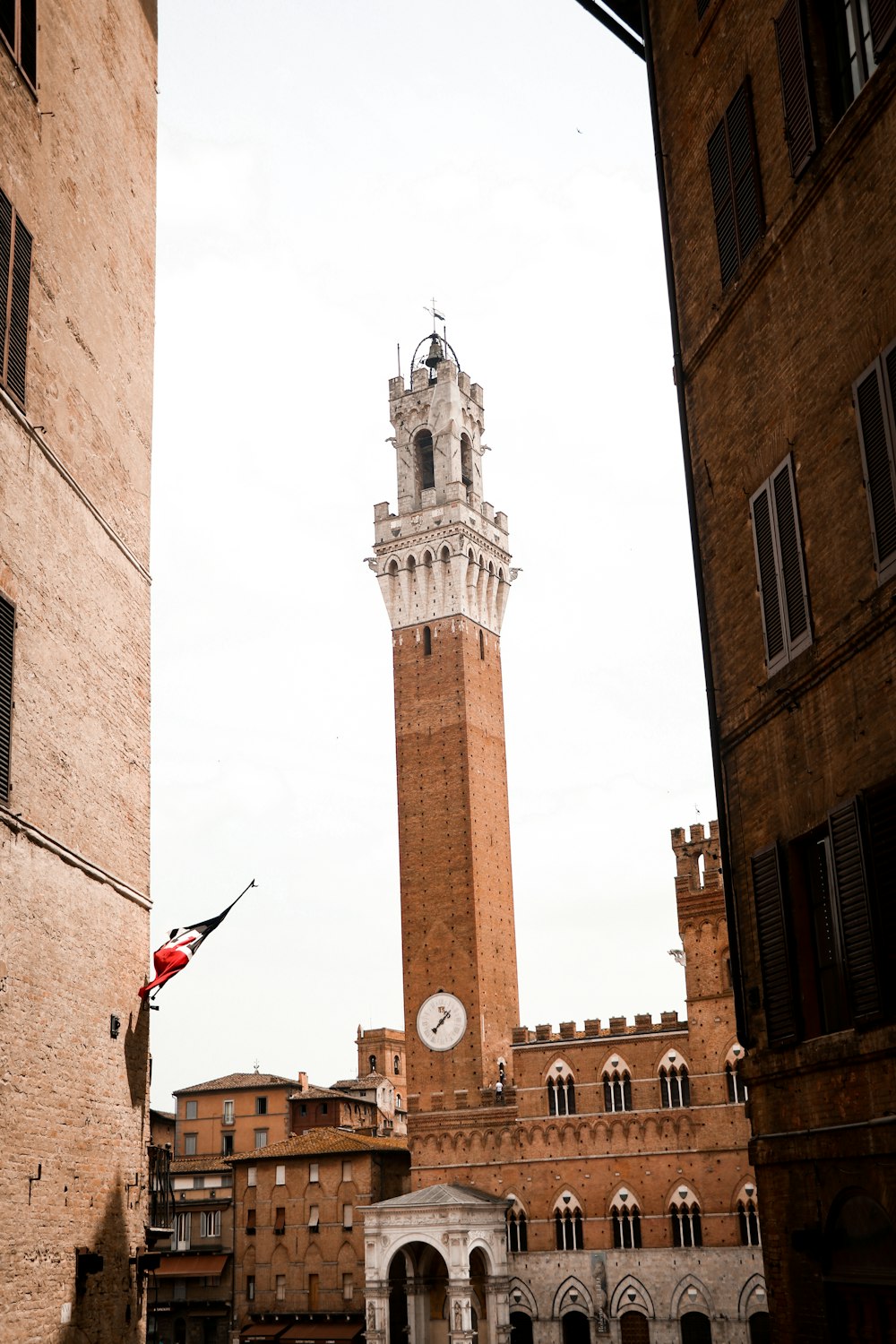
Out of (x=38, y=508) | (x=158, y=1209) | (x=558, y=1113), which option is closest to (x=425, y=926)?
(x=558, y=1113)

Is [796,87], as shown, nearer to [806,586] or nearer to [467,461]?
[806,586]

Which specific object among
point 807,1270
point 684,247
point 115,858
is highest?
point 684,247

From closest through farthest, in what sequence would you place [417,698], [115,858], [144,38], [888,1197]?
[888,1197], [115,858], [144,38], [417,698]

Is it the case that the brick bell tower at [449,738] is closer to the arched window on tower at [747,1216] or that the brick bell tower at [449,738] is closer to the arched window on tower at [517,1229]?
the arched window on tower at [517,1229]

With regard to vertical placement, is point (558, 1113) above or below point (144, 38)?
below

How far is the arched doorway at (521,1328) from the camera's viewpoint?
131 feet

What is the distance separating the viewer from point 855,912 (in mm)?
8539

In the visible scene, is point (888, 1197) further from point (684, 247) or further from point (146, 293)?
point (146, 293)

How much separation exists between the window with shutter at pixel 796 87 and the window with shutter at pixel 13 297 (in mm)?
6000

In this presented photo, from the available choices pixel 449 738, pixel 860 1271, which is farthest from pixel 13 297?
pixel 449 738

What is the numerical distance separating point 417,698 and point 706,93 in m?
38.6

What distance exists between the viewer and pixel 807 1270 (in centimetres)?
910

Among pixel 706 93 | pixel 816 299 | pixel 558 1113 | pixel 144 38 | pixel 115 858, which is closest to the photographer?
pixel 816 299

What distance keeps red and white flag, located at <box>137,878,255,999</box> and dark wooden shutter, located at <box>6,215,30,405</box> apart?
19.1ft
